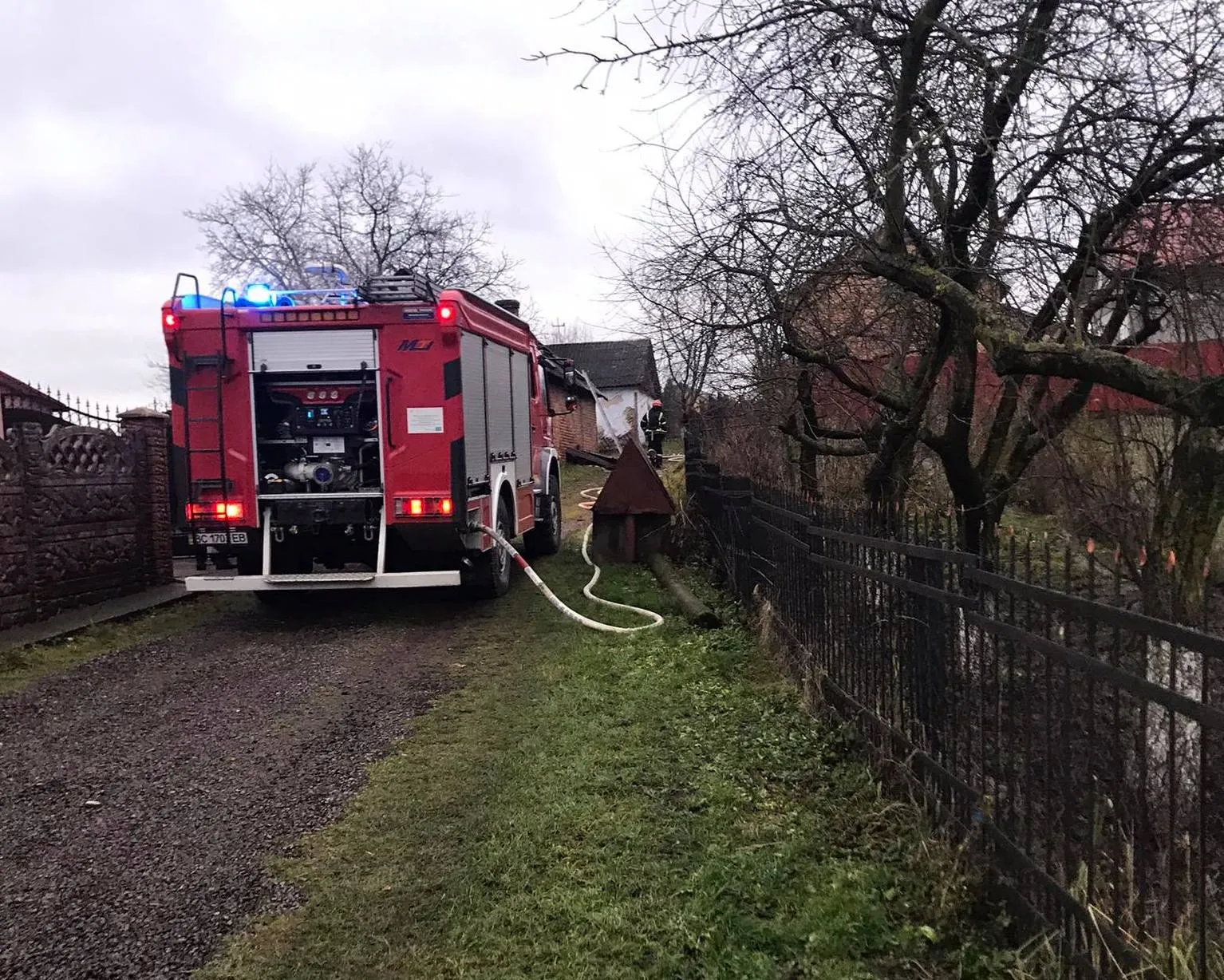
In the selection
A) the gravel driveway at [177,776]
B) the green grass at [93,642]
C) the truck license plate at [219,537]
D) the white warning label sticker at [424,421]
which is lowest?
the gravel driveway at [177,776]

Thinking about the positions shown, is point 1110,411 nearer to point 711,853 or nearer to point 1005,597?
point 1005,597

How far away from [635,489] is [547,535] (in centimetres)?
204

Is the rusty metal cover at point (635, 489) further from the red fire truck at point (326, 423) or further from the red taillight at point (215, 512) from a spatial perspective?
the red taillight at point (215, 512)

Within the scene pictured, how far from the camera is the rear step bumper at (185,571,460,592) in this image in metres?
8.47

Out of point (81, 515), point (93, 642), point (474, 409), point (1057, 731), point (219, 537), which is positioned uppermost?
point (474, 409)

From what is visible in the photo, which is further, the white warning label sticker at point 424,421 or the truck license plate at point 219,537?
the truck license plate at point 219,537

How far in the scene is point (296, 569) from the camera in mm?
9617

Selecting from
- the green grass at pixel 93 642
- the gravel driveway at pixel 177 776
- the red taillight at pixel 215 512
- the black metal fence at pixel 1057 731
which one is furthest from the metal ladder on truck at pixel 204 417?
the black metal fence at pixel 1057 731

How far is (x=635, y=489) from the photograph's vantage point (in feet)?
38.0

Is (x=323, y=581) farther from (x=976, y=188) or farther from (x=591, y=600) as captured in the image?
(x=976, y=188)

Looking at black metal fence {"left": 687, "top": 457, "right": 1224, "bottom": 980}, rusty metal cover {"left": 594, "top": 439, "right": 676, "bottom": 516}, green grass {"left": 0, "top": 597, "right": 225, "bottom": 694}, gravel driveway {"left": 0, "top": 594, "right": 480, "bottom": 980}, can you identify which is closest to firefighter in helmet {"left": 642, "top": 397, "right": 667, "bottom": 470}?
rusty metal cover {"left": 594, "top": 439, "right": 676, "bottom": 516}

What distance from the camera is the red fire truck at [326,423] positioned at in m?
8.50

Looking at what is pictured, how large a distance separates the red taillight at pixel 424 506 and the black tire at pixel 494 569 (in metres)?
1.00

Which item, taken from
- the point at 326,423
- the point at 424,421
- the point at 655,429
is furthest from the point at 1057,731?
the point at 655,429
